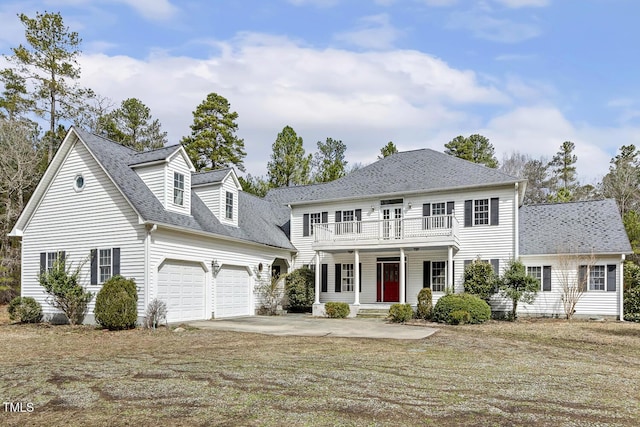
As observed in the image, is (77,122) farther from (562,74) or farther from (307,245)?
(562,74)

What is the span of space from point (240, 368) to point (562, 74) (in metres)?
13.3

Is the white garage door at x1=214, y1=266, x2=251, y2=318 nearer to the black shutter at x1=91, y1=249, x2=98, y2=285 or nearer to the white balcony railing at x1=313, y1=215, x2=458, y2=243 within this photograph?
the white balcony railing at x1=313, y1=215, x2=458, y2=243

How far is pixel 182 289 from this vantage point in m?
19.2

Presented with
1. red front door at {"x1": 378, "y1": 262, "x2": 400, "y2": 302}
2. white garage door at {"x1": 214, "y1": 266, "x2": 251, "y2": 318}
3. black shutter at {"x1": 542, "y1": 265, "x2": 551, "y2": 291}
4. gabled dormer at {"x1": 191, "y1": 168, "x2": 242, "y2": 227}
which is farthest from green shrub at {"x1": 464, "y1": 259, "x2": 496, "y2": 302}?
gabled dormer at {"x1": 191, "y1": 168, "x2": 242, "y2": 227}

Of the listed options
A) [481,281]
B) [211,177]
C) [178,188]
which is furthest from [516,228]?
[178,188]

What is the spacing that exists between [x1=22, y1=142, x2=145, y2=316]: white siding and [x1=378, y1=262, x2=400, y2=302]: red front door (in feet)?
40.7

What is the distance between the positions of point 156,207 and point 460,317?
12.1 m

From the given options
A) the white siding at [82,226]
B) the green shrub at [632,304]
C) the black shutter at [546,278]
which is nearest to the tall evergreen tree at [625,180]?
the green shrub at [632,304]

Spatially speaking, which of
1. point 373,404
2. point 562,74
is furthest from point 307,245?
point 373,404

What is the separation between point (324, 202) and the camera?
2688cm

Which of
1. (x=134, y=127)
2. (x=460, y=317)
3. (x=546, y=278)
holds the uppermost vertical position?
(x=134, y=127)

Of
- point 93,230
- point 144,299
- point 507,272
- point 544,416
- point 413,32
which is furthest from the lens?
point 507,272

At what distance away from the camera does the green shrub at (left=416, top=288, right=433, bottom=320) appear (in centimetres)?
2077

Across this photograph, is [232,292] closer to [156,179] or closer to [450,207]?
[156,179]
